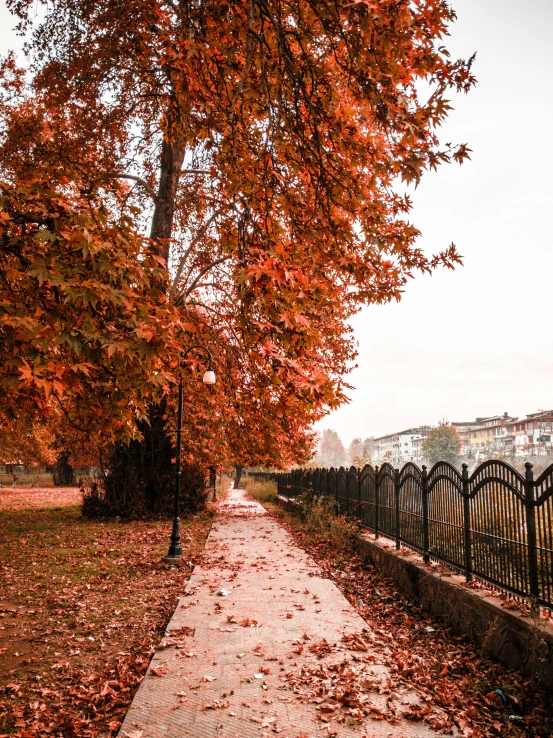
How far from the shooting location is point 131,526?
1533cm

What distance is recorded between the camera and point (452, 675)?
4996 mm

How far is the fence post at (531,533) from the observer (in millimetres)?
5059

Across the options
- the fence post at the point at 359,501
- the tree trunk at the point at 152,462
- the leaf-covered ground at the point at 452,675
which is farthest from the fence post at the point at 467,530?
the tree trunk at the point at 152,462

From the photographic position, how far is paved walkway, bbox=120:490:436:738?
386 cm

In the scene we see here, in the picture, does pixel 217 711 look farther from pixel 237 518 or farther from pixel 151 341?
pixel 237 518

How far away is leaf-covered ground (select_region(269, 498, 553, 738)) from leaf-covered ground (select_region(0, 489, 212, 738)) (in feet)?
8.50

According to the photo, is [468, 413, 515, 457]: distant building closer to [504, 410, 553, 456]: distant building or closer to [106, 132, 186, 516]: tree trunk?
[504, 410, 553, 456]: distant building

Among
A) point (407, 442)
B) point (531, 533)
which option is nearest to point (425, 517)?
point (531, 533)

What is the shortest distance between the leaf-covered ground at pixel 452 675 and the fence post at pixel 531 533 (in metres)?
0.82

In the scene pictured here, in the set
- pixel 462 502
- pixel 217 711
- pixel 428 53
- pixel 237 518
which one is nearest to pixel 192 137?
pixel 428 53

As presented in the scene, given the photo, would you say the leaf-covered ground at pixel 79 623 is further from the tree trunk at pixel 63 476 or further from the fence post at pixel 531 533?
Answer: the tree trunk at pixel 63 476

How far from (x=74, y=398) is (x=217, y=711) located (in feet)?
11.9

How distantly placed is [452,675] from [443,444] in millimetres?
103199

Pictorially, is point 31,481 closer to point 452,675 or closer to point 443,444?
point 452,675
